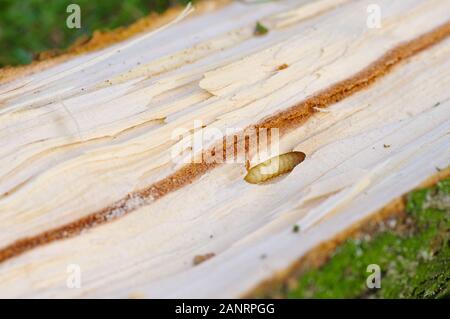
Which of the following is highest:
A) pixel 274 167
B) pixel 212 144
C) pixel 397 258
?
pixel 212 144

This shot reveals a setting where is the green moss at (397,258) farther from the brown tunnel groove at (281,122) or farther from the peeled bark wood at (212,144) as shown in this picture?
the brown tunnel groove at (281,122)

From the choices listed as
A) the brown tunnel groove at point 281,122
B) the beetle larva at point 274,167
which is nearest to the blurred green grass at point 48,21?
the brown tunnel groove at point 281,122

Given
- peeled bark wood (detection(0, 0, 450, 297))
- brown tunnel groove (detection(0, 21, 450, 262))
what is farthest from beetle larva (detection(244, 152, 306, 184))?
brown tunnel groove (detection(0, 21, 450, 262))

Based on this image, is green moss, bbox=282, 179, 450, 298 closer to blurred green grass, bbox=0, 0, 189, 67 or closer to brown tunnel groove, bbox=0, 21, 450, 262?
brown tunnel groove, bbox=0, 21, 450, 262

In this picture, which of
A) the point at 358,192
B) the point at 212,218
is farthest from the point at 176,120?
the point at 358,192

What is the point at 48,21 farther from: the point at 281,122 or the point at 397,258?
the point at 397,258

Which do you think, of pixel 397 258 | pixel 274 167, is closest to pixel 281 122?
pixel 274 167
